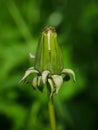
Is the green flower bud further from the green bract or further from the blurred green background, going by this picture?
the blurred green background

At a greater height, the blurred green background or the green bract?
the blurred green background

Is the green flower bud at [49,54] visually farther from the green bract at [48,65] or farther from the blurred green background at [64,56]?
the blurred green background at [64,56]

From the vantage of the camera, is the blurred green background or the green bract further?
the blurred green background

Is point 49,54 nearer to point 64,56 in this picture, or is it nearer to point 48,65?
point 48,65

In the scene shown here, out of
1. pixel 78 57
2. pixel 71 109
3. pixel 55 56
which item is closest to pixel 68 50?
pixel 78 57

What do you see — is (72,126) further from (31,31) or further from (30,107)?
(31,31)

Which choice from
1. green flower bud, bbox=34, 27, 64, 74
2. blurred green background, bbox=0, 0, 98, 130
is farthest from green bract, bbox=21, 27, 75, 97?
blurred green background, bbox=0, 0, 98, 130
